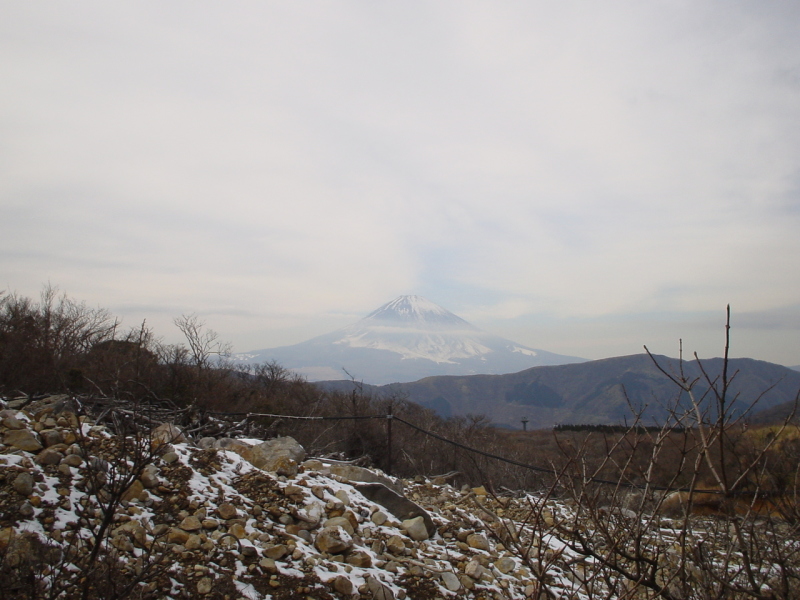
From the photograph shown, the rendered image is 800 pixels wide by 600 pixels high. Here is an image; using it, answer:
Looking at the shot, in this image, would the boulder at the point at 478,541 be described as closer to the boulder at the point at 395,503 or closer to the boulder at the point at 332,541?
the boulder at the point at 395,503

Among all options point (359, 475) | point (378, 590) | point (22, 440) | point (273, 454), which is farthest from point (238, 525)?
point (22, 440)

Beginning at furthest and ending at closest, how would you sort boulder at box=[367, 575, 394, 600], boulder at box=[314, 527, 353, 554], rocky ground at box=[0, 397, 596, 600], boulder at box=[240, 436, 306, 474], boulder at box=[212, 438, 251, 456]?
boulder at box=[212, 438, 251, 456] → boulder at box=[240, 436, 306, 474] → boulder at box=[314, 527, 353, 554] → boulder at box=[367, 575, 394, 600] → rocky ground at box=[0, 397, 596, 600]

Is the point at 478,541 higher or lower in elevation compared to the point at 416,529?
lower

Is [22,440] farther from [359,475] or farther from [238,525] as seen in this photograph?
[359,475]

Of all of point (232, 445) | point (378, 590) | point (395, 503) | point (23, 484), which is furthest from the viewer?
point (232, 445)

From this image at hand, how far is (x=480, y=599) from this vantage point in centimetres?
456

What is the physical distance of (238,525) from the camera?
4.66 m

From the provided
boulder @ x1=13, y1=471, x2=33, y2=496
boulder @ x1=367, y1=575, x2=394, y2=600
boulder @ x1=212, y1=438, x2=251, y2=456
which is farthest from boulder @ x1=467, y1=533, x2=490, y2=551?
boulder @ x1=13, y1=471, x2=33, y2=496

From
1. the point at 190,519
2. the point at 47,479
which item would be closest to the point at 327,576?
the point at 190,519

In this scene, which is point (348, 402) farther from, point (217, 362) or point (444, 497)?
point (444, 497)

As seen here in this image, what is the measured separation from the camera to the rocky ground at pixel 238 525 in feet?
12.6

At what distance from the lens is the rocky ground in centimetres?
384

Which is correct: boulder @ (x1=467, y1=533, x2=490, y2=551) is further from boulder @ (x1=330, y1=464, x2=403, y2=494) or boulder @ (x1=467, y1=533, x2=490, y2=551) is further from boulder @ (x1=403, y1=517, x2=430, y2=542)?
boulder @ (x1=330, y1=464, x2=403, y2=494)

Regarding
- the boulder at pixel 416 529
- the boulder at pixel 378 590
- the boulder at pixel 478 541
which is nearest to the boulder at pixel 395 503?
the boulder at pixel 416 529
